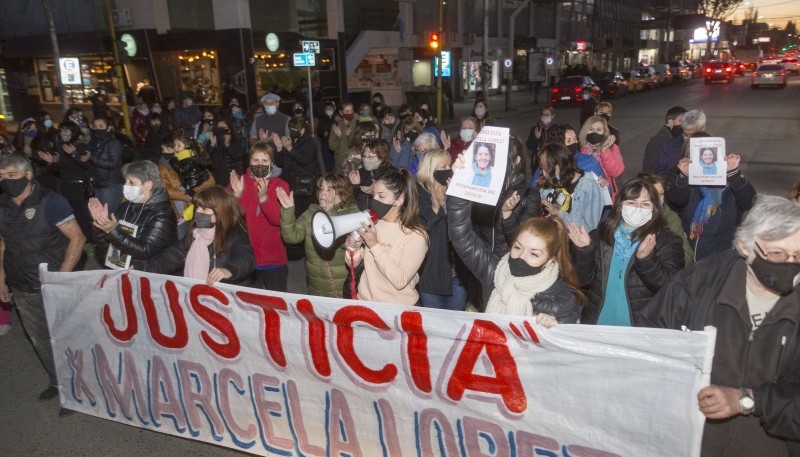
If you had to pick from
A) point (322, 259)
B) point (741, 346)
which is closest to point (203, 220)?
point (322, 259)

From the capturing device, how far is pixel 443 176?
4109 mm

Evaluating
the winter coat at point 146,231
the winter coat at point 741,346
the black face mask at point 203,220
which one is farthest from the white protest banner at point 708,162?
the winter coat at point 146,231

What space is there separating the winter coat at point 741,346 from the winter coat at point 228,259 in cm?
243

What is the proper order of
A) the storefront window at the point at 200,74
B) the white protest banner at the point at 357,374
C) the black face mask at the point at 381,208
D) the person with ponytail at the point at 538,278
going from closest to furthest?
the white protest banner at the point at 357,374, the person with ponytail at the point at 538,278, the black face mask at the point at 381,208, the storefront window at the point at 200,74

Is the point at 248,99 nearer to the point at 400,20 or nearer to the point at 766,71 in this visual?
the point at 400,20

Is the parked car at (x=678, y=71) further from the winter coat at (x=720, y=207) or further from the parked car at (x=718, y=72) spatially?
the winter coat at (x=720, y=207)

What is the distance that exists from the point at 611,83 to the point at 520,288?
106ft

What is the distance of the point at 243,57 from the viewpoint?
21.0m

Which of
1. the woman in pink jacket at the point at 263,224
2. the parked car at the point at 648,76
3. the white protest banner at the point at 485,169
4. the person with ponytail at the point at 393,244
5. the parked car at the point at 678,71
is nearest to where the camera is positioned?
the white protest banner at the point at 485,169

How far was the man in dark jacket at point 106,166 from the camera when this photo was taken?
22.5 feet

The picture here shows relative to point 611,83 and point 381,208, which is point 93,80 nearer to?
point 381,208

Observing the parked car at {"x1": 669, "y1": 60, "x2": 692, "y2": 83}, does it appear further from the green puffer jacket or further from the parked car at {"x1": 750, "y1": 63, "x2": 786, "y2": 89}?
the green puffer jacket

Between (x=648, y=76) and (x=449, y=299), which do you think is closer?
(x=449, y=299)

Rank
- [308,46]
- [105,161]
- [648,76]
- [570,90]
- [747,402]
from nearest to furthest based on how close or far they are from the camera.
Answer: [747,402], [105,161], [308,46], [570,90], [648,76]
